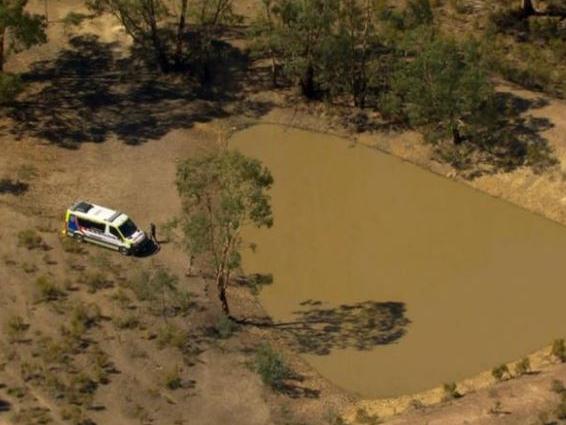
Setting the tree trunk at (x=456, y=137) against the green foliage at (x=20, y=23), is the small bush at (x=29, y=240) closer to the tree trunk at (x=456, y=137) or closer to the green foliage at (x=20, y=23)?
the green foliage at (x=20, y=23)

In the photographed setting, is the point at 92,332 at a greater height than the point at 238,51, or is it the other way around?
the point at 238,51

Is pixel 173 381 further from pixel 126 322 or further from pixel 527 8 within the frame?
pixel 527 8

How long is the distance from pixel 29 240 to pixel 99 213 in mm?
3545

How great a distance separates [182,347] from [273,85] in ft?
78.6

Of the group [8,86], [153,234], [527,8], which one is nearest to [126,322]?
[153,234]

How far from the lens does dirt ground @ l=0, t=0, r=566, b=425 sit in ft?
135

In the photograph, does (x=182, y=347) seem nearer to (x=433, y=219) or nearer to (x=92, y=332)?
(x=92, y=332)

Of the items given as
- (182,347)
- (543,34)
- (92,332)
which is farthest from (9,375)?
(543,34)

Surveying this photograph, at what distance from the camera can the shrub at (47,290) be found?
4581 cm

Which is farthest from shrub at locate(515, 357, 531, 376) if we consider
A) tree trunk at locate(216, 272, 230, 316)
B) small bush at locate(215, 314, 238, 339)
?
tree trunk at locate(216, 272, 230, 316)

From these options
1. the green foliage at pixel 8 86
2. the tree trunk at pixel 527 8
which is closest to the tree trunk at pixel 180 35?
the green foliage at pixel 8 86

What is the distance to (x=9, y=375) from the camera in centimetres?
4169

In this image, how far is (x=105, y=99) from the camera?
61.4m

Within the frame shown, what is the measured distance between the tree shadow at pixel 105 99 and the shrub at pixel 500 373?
24.9 meters
